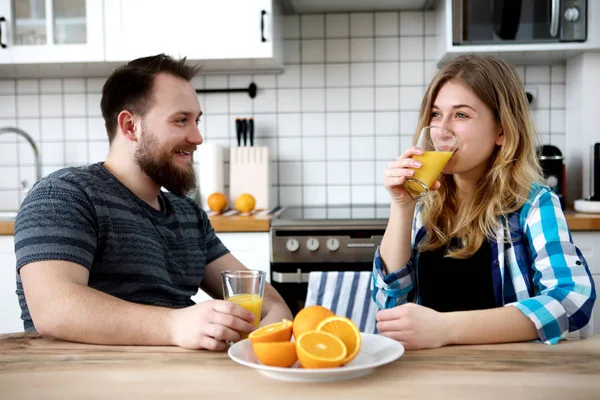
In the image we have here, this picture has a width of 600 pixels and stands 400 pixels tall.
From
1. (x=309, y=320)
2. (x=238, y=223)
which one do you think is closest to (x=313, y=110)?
(x=238, y=223)

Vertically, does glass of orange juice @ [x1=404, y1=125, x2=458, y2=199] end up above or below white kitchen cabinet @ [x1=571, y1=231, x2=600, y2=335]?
above

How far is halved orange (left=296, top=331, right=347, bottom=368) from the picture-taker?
89cm

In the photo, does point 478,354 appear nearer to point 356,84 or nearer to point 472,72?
point 472,72

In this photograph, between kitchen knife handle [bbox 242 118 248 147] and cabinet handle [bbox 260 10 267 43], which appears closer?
cabinet handle [bbox 260 10 267 43]

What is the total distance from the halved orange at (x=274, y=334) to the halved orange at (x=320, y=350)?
0.06 meters

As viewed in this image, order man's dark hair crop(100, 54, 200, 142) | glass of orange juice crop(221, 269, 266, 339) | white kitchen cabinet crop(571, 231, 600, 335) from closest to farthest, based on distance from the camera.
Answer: glass of orange juice crop(221, 269, 266, 339), man's dark hair crop(100, 54, 200, 142), white kitchen cabinet crop(571, 231, 600, 335)

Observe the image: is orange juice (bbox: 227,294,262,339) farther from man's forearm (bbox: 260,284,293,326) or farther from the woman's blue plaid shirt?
the woman's blue plaid shirt

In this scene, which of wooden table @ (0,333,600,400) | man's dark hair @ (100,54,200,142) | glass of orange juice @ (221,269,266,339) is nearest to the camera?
wooden table @ (0,333,600,400)

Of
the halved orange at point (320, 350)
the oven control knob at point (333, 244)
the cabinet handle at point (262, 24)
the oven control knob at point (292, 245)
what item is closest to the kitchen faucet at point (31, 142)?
the cabinet handle at point (262, 24)

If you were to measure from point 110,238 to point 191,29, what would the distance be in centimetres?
152

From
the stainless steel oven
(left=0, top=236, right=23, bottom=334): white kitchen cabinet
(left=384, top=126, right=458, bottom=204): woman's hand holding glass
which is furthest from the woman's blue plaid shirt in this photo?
(left=0, top=236, right=23, bottom=334): white kitchen cabinet

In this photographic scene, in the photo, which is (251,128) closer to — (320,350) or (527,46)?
(527,46)

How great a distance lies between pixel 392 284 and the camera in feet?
4.90

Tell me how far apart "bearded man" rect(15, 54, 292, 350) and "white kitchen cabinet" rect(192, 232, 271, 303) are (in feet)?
2.49
